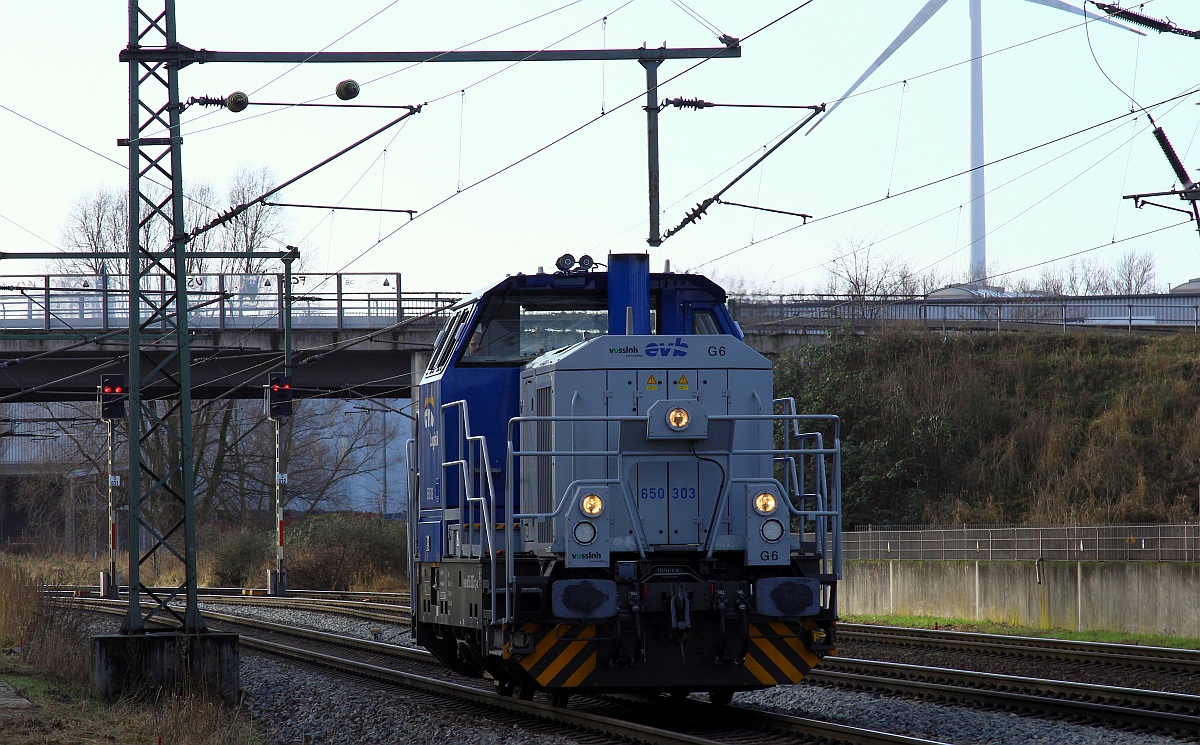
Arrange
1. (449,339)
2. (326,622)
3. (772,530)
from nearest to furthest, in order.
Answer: (772,530), (449,339), (326,622)

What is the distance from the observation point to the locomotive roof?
10.0m

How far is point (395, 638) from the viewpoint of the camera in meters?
17.7

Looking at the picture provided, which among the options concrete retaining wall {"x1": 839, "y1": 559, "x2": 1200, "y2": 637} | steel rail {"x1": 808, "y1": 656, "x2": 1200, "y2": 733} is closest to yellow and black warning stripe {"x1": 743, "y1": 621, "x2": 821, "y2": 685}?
steel rail {"x1": 808, "y1": 656, "x2": 1200, "y2": 733}

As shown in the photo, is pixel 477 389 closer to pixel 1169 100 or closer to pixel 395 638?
pixel 395 638

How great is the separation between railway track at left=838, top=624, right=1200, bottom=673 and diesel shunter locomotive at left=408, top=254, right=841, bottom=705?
446 cm

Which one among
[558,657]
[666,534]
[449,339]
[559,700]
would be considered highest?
[449,339]

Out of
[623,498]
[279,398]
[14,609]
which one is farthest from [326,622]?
[623,498]

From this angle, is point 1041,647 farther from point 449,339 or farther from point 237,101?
point 237,101

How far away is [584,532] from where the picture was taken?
8.39 m

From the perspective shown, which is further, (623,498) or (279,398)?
(279,398)

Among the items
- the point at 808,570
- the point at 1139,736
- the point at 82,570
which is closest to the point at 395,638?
the point at 808,570

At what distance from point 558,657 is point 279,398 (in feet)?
66.1

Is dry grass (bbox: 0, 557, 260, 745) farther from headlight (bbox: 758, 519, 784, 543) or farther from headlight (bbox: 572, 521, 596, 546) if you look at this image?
headlight (bbox: 758, 519, 784, 543)

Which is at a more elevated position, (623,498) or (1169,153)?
(1169,153)
